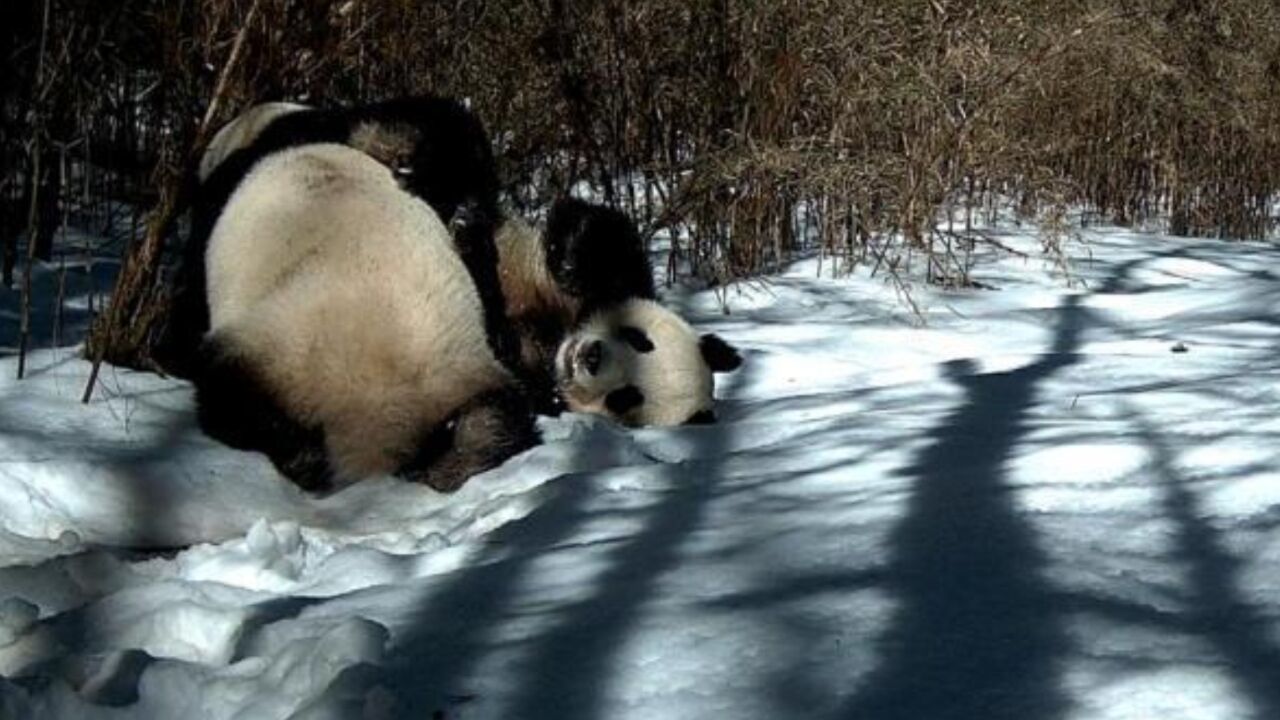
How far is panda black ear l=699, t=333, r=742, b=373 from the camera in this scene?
4.45 m

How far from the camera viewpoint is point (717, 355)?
4477 millimetres

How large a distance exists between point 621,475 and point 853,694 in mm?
1435

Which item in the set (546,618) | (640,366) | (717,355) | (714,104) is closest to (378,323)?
(640,366)

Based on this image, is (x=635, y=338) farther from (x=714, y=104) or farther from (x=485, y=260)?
(x=714, y=104)

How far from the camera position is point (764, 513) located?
8.66ft

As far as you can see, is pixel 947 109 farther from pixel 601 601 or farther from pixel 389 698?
pixel 389 698

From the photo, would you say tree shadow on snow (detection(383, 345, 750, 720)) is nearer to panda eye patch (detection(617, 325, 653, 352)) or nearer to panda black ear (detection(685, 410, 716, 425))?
panda black ear (detection(685, 410, 716, 425))

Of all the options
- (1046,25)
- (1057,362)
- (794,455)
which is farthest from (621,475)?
(1046,25)

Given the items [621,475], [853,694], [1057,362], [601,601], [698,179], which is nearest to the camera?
[853,694]

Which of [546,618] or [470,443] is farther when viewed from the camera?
[470,443]

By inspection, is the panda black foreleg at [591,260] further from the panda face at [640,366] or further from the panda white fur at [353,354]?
the panda white fur at [353,354]

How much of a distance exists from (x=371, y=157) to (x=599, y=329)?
79 cm

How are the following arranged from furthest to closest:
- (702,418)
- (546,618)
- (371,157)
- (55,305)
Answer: (55,305), (702,418), (371,157), (546,618)

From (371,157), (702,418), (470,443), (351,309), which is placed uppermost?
(371,157)
